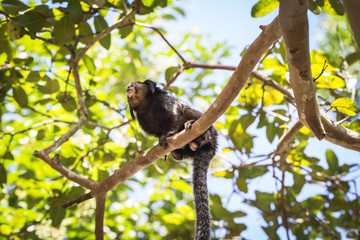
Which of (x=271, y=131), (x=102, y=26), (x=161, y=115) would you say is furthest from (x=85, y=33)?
(x=271, y=131)

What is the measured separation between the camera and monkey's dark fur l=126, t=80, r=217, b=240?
3680mm

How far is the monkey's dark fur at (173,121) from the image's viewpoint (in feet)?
12.1

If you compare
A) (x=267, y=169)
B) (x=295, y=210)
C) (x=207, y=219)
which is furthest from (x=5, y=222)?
(x=295, y=210)

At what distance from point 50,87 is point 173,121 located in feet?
5.07

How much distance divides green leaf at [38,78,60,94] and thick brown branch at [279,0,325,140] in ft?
9.47

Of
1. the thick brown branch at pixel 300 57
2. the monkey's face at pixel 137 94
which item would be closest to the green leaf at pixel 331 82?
the thick brown branch at pixel 300 57

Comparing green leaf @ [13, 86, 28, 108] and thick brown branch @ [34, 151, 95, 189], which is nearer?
thick brown branch @ [34, 151, 95, 189]

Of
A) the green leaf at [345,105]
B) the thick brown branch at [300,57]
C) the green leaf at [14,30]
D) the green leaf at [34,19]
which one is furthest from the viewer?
the green leaf at [14,30]

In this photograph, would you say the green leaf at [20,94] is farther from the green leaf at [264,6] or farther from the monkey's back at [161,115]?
the green leaf at [264,6]

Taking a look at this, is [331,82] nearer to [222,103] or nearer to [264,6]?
[264,6]

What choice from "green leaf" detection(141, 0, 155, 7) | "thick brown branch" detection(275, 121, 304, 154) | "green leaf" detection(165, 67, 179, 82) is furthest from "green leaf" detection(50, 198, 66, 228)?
"thick brown branch" detection(275, 121, 304, 154)

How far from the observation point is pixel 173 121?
384 centimetres

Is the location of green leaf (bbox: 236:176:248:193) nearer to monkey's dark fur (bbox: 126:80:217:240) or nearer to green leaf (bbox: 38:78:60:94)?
monkey's dark fur (bbox: 126:80:217:240)

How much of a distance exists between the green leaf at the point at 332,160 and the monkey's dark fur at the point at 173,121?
150 centimetres
